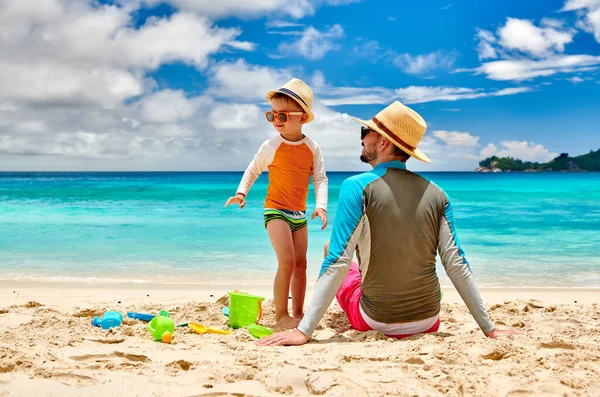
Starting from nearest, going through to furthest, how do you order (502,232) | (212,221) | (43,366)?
(43,366)
(502,232)
(212,221)

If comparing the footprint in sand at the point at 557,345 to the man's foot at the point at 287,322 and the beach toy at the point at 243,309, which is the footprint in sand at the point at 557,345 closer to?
the man's foot at the point at 287,322

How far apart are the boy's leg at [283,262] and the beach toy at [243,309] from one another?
0.17 metres

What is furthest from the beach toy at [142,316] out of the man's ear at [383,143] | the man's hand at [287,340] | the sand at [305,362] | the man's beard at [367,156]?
the man's ear at [383,143]

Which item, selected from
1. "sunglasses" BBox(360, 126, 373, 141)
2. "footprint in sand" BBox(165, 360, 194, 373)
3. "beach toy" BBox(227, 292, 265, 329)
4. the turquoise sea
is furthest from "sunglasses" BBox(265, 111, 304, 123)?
the turquoise sea

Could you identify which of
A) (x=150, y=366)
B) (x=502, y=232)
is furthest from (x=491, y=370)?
(x=502, y=232)

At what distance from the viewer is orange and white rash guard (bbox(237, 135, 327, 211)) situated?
13.5 feet

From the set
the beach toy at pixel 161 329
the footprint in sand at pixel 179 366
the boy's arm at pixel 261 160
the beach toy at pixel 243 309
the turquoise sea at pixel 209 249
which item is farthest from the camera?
the turquoise sea at pixel 209 249

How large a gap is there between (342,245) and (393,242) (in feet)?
1.00

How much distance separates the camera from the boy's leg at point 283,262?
3.99 m

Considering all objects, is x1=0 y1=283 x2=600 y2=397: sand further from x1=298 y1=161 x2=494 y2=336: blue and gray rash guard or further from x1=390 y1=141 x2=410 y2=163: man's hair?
x1=390 y1=141 x2=410 y2=163: man's hair

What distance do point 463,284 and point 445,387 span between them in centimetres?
86

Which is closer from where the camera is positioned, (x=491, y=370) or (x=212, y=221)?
(x=491, y=370)

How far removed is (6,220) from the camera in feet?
52.7

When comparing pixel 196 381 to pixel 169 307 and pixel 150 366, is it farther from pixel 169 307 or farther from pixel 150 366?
pixel 169 307
